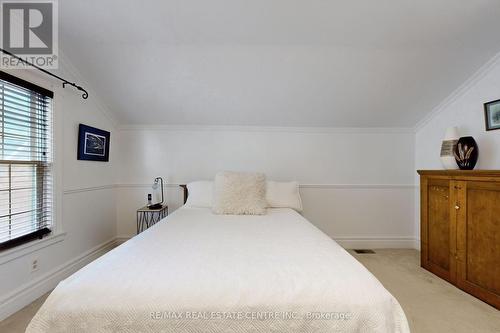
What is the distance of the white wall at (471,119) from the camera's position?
235 centimetres

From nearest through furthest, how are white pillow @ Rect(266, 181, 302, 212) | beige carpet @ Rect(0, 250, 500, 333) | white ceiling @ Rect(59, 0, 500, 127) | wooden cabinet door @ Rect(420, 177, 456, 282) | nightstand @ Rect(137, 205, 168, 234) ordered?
beige carpet @ Rect(0, 250, 500, 333)
white ceiling @ Rect(59, 0, 500, 127)
wooden cabinet door @ Rect(420, 177, 456, 282)
white pillow @ Rect(266, 181, 302, 212)
nightstand @ Rect(137, 205, 168, 234)

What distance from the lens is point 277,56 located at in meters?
A: 2.33

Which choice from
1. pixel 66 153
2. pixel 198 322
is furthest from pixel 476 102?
pixel 66 153

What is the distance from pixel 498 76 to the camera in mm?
2309

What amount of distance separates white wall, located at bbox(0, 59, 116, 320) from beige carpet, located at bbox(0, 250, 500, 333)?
0.64ft

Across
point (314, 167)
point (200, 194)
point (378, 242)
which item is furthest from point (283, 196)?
point (378, 242)

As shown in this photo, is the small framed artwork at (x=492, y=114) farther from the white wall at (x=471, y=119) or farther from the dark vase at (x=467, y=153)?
the dark vase at (x=467, y=153)

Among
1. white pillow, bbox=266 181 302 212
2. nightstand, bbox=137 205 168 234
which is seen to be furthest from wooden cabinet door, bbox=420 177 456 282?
nightstand, bbox=137 205 168 234

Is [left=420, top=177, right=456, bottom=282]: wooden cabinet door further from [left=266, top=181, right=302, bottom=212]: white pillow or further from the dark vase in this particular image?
[left=266, top=181, right=302, bottom=212]: white pillow

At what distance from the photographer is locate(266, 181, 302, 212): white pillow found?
2742 mm

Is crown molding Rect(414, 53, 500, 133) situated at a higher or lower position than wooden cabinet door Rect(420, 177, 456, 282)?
higher

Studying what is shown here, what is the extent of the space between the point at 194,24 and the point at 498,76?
9.40 feet

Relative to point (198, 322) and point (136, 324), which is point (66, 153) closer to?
point (136, 324)

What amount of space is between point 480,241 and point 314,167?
177 cm
